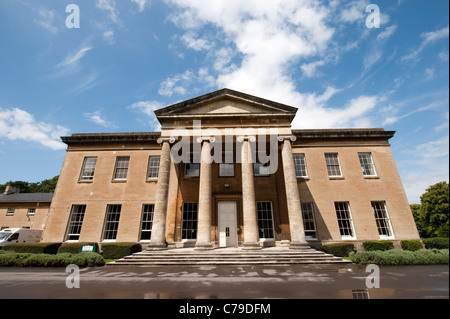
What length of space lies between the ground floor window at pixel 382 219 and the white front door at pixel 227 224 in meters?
11.2

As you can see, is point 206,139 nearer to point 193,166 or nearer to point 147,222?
point 193,166

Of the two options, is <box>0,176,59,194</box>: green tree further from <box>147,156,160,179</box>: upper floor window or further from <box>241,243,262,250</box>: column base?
<box>241,243,262,250</box>: column base

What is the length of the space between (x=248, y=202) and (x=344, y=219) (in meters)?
8.73

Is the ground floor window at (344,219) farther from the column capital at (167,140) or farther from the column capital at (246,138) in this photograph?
the column capital at (167,140)

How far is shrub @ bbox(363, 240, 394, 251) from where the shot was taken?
14.2 metres

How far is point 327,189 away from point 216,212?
9190mm

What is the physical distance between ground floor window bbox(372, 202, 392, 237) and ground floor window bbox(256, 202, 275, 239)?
8334mm

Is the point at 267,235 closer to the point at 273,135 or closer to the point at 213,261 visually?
the point at 213,261

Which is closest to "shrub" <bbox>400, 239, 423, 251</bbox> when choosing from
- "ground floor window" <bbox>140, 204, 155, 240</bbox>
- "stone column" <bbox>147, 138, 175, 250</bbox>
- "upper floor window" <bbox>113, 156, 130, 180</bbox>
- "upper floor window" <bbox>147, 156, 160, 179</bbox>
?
"stone column" <bbox>147, 138, 175, 250</bbox>

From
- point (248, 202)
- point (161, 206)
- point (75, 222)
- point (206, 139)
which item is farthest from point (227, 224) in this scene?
point (75, 222)

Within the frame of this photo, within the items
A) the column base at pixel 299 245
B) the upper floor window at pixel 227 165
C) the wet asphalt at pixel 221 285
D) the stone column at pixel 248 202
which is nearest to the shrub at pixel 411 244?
the column base at pixel 299 245

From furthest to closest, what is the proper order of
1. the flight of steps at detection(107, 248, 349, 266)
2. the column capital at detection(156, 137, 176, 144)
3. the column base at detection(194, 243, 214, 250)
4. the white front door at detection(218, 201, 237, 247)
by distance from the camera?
the white front door at detection(218, 201, 237, 247), the column capital at detection(156, 137, 176, 144), the column base at detection(194, 243, 214, 250), the flight of steps at detection(107, 248, 349, 266)

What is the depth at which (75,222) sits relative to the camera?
669 inches
